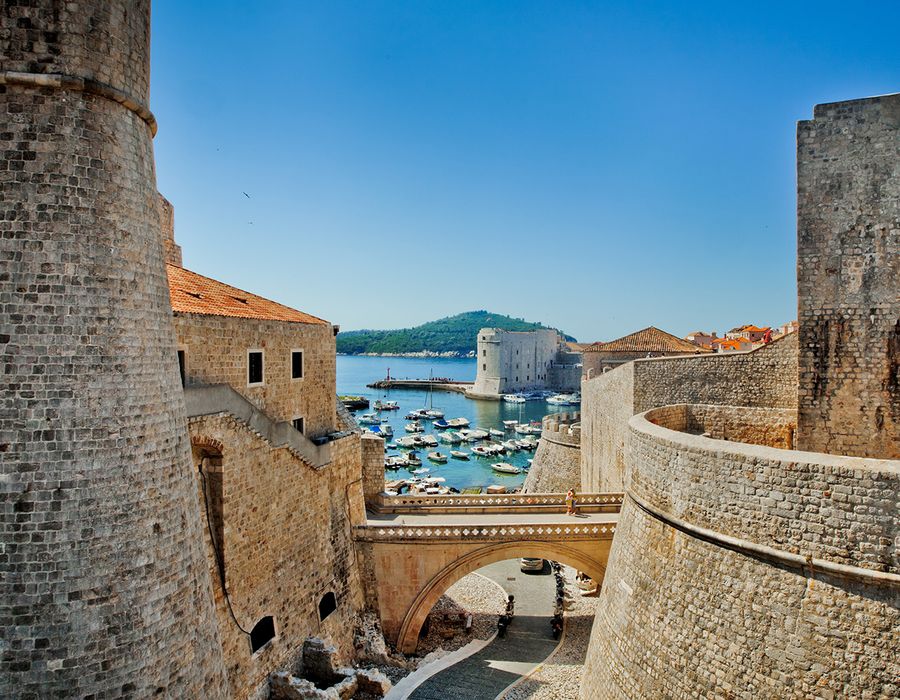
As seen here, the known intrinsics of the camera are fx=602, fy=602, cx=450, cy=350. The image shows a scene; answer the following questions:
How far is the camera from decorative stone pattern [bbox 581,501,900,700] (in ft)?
24.3

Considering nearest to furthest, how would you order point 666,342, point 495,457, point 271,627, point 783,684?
point 783,684 → point 271,627 → point 666,342 → point 495,457

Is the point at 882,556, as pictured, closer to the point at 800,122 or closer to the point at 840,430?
the point at 840,430

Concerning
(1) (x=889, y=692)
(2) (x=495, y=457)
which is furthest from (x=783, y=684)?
(2) (x=495, y=457)

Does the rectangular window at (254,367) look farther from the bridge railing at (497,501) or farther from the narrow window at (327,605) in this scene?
the bridge railing at (497,501)

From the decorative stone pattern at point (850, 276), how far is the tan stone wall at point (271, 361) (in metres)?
11.9

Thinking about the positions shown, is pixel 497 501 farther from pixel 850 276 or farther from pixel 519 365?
pixel 519 365

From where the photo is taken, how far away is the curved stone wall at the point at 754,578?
7375mm

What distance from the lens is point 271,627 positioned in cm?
1266

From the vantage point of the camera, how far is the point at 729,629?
28.1 feet

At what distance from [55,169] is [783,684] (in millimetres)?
10791

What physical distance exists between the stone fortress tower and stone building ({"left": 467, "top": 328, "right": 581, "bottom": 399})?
3557 inches

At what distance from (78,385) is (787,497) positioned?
8805 mm

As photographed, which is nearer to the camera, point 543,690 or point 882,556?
point 882,556

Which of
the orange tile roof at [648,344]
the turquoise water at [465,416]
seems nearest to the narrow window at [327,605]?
the orange tile roof at [648,344]
